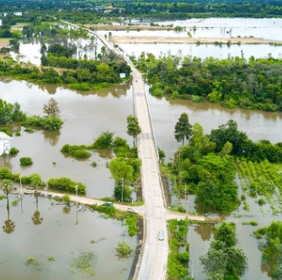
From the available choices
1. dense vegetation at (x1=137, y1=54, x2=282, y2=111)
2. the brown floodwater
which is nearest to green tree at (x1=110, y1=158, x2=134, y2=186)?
the brown floodwater

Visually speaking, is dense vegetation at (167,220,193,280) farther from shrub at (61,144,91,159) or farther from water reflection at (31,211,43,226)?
shrub at (61,144,91,159)

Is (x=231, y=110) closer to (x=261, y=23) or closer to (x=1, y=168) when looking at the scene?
(x=1, y=168)

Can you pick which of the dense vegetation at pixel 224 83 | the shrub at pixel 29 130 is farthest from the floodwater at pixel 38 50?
the shrub at pixel 29 130

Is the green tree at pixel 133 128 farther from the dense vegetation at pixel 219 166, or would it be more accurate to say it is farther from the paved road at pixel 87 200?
the paved road at pixel 87 200

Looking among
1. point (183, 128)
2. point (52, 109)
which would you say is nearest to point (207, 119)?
point (183, 128)

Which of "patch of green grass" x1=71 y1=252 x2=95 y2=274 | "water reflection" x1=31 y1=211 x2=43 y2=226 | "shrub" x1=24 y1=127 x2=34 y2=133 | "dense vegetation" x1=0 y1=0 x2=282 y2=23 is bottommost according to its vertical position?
"patch of green grass" x1=71 y1=252 x2=95 y2=274

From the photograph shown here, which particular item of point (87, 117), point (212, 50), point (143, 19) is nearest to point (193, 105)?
point (87, 117)
